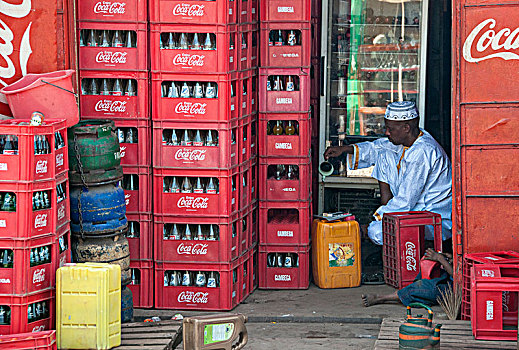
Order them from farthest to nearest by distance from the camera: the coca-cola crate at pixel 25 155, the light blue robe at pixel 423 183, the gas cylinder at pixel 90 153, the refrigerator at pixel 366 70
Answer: the refrigerator at pixel 366 70 → the light blue robe at pixel 423 183 → the gas cylinder at pixel 90 153 → the coca-cola crate at pixel 25 155

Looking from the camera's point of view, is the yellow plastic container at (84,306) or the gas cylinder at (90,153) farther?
the gas cylinder at (90,153)

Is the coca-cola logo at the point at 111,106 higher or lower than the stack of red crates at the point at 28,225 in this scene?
higher

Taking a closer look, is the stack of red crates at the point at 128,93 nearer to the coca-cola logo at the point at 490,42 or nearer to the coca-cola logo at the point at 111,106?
the coca-cola logo at the point at 111,106

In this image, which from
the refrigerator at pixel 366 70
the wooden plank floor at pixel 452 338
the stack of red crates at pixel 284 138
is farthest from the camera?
the refrigerator at pixel 366 70

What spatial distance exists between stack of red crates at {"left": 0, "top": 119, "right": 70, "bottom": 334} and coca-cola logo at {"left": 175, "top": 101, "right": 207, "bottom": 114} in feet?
5.06

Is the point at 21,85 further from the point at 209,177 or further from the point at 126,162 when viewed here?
the point at 209,177

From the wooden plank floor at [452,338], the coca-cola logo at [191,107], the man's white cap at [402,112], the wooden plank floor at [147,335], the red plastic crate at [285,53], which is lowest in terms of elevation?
the wooden plank floor at [452,338]

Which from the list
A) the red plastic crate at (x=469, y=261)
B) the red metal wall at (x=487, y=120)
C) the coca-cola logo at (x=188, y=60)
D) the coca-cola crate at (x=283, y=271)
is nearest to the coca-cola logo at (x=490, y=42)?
the red metal wall at (x=487, y=120)

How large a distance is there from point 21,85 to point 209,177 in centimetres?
191

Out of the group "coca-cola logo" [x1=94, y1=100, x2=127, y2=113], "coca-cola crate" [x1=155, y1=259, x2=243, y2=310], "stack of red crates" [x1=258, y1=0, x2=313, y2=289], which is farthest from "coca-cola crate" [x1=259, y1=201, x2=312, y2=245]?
"coca-cola logo" [x1=94, y1=100, x2=127, y2=113]

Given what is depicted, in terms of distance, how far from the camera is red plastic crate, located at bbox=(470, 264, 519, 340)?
712 cm

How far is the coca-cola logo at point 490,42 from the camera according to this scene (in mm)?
7750

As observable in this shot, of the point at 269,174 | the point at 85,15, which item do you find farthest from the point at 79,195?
the point at 269,174

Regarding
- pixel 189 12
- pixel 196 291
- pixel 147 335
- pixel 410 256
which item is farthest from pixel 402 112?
pixel 147 335
